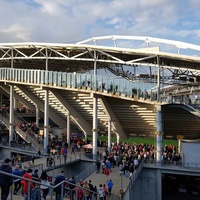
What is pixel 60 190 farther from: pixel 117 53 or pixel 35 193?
pixel 117 53

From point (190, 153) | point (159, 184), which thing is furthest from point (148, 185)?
point (190, 153)

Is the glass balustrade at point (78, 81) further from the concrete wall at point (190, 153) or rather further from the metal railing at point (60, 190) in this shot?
the metal railing at point (60, 190)

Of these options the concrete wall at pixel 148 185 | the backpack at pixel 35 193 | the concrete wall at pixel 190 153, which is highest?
the backpack at pixel 35 193

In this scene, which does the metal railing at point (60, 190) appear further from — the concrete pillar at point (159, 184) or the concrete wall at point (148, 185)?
the concrete pillar at point (159, 184)

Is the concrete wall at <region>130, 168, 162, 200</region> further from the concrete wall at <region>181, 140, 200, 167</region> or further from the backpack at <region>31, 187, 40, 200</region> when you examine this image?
the backpack at <region>31, 187, 40, 200</region>

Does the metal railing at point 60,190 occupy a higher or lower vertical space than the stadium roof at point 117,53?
lower

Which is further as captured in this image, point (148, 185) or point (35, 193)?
point (148, 185)

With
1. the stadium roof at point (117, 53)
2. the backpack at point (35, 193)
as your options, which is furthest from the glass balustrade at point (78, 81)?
the backpack at point (35, 193)

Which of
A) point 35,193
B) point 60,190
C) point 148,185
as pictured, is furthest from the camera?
point 148,185

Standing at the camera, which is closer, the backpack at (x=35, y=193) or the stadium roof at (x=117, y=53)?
the backpack at (x=35, y=193)

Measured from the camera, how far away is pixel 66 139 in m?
37.1

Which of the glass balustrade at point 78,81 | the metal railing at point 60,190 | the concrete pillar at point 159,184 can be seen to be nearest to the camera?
the metal railing at point 60,190

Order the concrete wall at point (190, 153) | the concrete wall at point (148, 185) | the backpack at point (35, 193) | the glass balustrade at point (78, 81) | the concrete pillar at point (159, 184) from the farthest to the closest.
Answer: the glass balustrade at point (78, 81) < the concrete wall at point (148, 185) < the concrete pillar at point (159, 184) < the concrete wall at point (190, 153) < the backpack at point (35, 193)

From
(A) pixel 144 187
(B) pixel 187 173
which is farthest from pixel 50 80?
(B) pixel 187 173
